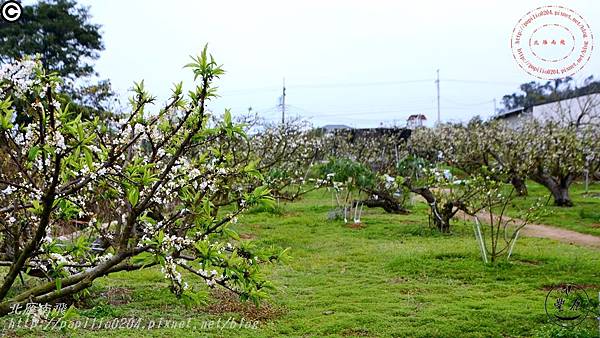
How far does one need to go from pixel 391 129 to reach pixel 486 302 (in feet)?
63.2

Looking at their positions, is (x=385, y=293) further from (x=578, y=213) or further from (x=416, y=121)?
(x=416, y=121)

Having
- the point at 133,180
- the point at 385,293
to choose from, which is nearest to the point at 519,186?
the point at 385,293

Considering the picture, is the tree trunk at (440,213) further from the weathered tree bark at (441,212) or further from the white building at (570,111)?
the white building at (570,111)

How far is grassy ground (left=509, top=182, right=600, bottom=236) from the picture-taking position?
11523mm

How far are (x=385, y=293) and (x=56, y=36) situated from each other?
19336 mm

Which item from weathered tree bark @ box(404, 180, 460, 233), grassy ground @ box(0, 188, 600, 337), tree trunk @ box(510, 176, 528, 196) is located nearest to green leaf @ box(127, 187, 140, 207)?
grassy ground @ box(0, 188, 600, 337)

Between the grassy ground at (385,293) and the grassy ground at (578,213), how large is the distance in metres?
2.03

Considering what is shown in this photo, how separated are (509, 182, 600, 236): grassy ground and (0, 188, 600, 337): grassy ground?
2028 mm

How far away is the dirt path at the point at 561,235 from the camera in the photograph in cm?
986

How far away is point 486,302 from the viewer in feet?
18.7

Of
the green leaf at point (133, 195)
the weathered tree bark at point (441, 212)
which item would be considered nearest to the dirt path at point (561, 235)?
the weathered tree bark at point (441, 212)

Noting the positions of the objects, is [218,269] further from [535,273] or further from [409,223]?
[409,223]

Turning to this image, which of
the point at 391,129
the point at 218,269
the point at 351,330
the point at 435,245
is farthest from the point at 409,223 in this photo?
the point at 391,129

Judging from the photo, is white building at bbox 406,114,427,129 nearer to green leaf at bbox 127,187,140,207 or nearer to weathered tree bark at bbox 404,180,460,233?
weathered tree bark at bbox 404,180,460,233
